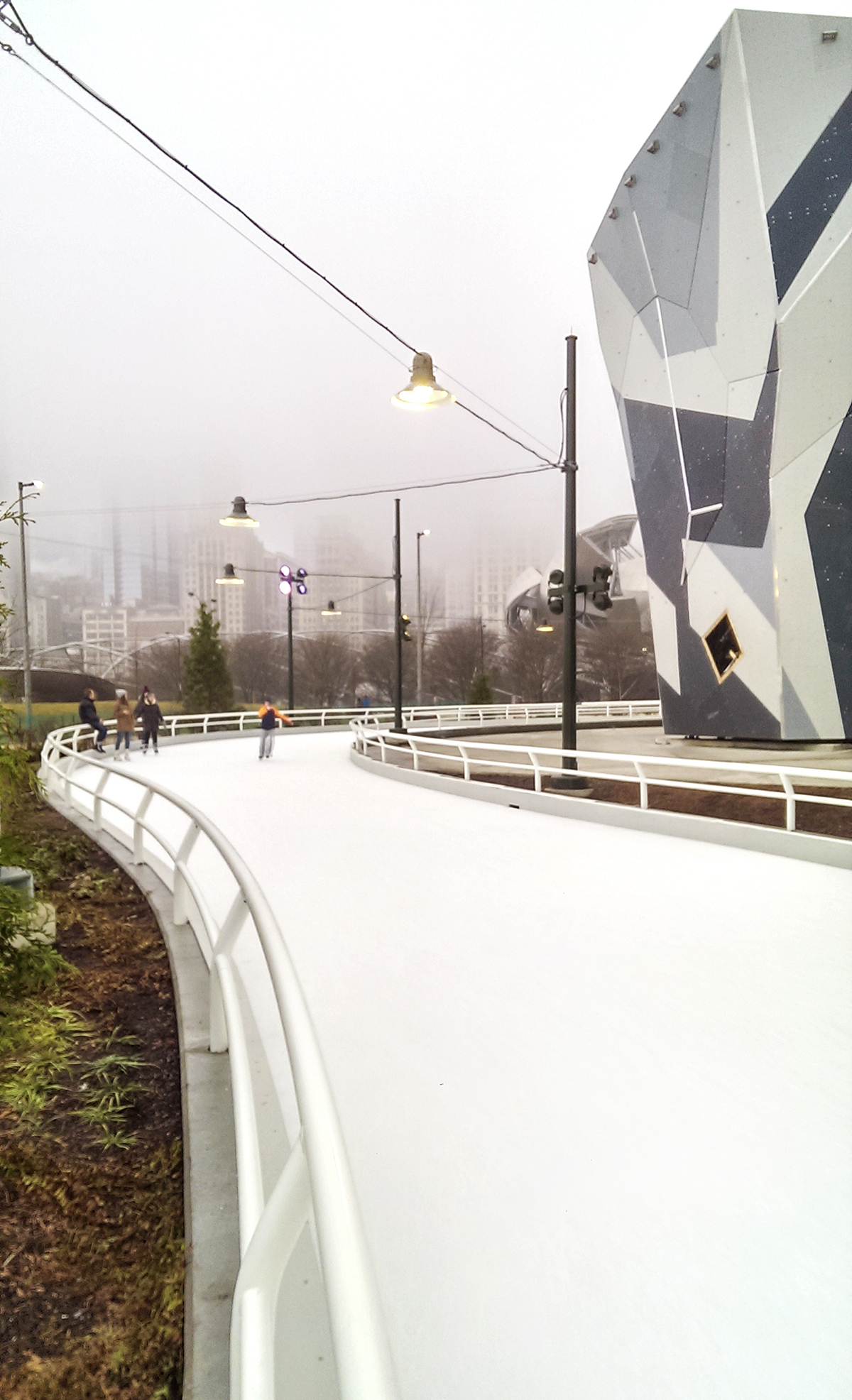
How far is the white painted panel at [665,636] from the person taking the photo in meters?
21.8

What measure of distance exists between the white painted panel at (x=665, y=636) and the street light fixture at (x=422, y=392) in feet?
49.1

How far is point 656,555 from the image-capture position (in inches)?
880

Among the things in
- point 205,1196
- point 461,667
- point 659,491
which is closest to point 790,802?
point 205,1196

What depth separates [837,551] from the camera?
17.4 meters

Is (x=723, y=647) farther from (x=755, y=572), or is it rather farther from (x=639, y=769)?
(x=639, y=769)

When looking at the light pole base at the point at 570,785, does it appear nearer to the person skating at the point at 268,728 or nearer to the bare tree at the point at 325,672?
the person skating at the point at 268,728

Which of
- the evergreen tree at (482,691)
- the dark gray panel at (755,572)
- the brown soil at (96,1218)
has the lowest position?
the brown soil at (96,1218)

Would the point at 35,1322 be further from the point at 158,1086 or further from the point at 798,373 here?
the point at 798,373

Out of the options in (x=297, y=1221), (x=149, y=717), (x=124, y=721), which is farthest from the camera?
(x=149, y=717)

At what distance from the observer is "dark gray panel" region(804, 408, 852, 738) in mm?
17266

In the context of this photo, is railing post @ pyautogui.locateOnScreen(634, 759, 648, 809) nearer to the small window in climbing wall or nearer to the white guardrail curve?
the white guardrail curve

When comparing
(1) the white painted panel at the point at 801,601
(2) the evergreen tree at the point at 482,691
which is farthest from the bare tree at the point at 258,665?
(1) the white painted panel at the point at 801,601

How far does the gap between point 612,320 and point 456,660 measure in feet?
203

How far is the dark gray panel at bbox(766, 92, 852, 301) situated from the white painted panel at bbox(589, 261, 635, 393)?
499 centimetres
